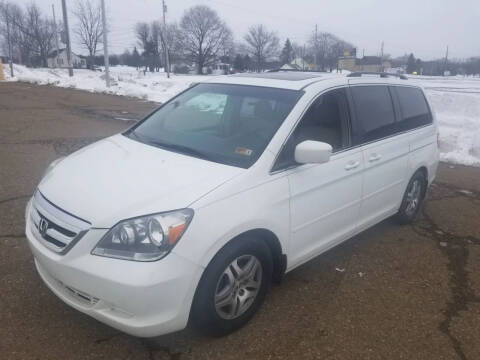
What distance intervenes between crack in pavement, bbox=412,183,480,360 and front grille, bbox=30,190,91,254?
102 inches

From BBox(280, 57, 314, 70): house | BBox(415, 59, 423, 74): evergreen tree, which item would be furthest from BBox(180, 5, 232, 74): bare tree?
BBox(415, 59, 423, 74): evergreen tree

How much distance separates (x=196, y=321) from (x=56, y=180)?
1392mm

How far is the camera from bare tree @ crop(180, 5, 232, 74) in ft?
241

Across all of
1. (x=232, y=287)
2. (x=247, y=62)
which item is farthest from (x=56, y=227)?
(x=247, y=62)

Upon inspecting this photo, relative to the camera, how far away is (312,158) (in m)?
2.88

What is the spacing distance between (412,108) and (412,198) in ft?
3.39

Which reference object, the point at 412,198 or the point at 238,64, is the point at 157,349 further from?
the point at 238,64

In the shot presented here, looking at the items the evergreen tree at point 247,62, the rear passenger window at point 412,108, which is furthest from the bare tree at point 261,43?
the rear passenger window at point 412,108

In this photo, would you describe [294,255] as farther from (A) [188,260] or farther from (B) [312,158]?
(A) [188,260]

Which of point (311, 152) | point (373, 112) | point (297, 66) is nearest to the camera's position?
point (311, 152)

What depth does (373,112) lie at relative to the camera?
3.91 m

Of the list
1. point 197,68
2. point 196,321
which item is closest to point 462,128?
→ point 196,321

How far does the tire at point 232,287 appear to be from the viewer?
8.15ft

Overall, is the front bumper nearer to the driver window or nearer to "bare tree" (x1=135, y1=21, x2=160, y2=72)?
the driver window
